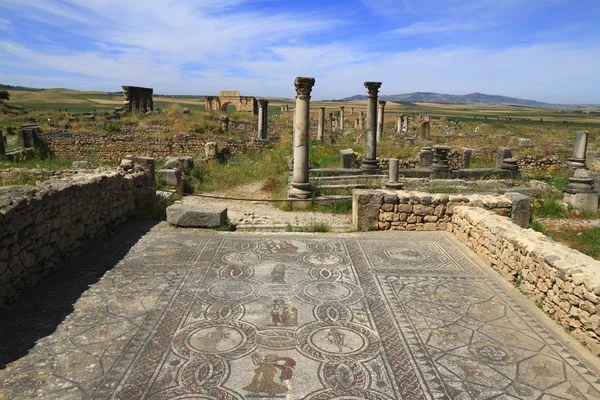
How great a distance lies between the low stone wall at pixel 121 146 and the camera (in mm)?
20422

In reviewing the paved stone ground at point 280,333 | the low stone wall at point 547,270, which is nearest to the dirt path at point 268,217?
the paved stone ground at point 280,333

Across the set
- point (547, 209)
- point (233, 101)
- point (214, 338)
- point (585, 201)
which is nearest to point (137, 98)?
point (233, 101)

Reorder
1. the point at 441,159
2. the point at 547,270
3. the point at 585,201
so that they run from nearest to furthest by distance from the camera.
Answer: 1. the point at 547,270
2. the point at 585,201
3. the point at 441,159

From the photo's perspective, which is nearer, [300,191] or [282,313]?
[282,313]

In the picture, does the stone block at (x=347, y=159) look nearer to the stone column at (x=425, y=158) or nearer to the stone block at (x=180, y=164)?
the stone column at (x=425, y=158)

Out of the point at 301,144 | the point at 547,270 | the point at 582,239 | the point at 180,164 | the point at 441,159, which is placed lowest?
the point at 582,239

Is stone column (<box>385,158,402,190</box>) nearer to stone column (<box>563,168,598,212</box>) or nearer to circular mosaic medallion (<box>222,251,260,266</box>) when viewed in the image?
stone column (<box>563,168,598,212</box>)

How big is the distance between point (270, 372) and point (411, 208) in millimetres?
5193

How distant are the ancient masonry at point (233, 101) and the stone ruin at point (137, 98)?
19.1 feet

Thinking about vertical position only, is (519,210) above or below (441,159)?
below

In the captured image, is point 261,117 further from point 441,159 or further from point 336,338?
point 336,338

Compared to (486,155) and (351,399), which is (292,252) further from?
(486,155)

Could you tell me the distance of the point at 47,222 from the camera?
543cm

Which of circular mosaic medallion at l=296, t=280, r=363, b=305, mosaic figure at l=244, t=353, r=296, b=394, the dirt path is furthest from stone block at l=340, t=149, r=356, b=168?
mosaic figure at l=244, t=353, r=296, b=394
